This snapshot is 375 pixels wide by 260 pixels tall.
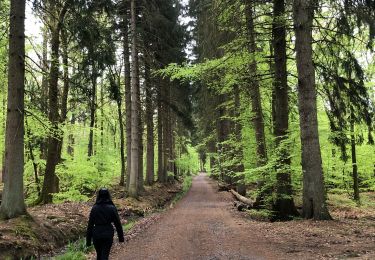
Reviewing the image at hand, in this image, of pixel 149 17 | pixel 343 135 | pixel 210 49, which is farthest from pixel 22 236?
pixel 149 17

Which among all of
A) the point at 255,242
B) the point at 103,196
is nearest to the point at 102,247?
the point at 103,196

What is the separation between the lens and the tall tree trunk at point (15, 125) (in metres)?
9.84

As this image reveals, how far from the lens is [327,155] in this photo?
17.7 m

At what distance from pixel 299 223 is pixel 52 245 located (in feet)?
22.9

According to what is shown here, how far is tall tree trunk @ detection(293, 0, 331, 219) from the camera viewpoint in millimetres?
11688

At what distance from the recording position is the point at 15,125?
1008 centimetres

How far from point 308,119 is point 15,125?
8.35 meters

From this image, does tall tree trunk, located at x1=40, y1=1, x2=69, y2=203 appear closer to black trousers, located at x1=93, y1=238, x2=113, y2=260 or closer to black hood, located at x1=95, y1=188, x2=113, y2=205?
black hood, located at x1=95, y1=188, x2=113, y2=205

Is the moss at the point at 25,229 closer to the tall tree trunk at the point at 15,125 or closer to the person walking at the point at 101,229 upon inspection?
the tall tree trunk at the point at 15,125

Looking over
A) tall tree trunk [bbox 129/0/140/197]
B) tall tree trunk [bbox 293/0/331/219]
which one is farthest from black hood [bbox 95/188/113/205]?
tall tree trunk [bbox 129/0/140/197]

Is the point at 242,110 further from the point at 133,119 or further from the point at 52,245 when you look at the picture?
the point at 52,245

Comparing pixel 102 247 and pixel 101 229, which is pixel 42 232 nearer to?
pixel 102 247

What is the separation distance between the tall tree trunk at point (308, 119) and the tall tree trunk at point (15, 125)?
8.00 meters

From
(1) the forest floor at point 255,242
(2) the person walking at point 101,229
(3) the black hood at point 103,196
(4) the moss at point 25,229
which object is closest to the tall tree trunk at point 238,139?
(1) the forest floor at point 255,242
